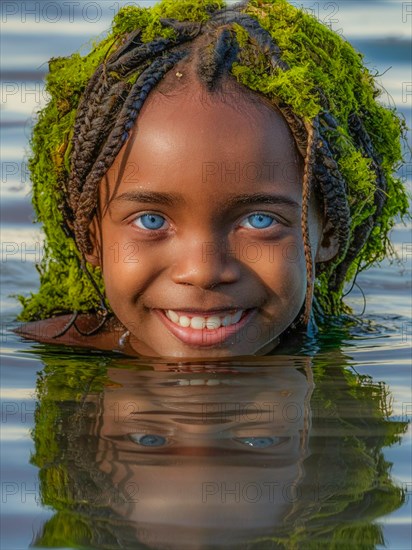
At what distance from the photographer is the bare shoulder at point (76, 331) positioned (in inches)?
217

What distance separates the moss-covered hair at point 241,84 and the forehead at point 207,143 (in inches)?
2.4

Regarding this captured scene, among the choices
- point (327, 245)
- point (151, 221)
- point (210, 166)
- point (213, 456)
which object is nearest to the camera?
point (213, 456)

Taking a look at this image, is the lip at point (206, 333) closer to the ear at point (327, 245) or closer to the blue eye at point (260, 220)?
the blue eye at point (260, 220)

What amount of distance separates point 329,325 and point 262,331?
0.85 metres

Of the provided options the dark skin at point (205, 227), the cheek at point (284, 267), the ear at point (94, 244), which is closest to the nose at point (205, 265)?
the dark skin at point (205, 227)

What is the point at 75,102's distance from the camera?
529 cm

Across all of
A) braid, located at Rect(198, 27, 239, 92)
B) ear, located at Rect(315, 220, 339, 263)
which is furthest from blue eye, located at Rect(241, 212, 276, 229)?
braid, located at Rect(198, 27, 239, 92)

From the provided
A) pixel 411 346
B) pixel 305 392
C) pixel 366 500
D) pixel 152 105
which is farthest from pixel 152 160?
pixel 366 500

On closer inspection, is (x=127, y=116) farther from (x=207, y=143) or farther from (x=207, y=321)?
(x=207, y=321)

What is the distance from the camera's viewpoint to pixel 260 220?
485 cm

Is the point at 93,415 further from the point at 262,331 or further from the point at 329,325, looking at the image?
the point at 329,325

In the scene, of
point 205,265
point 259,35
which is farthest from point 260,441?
point 259,35

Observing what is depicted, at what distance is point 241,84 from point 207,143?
34cm

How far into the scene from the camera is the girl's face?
4.67 meters
